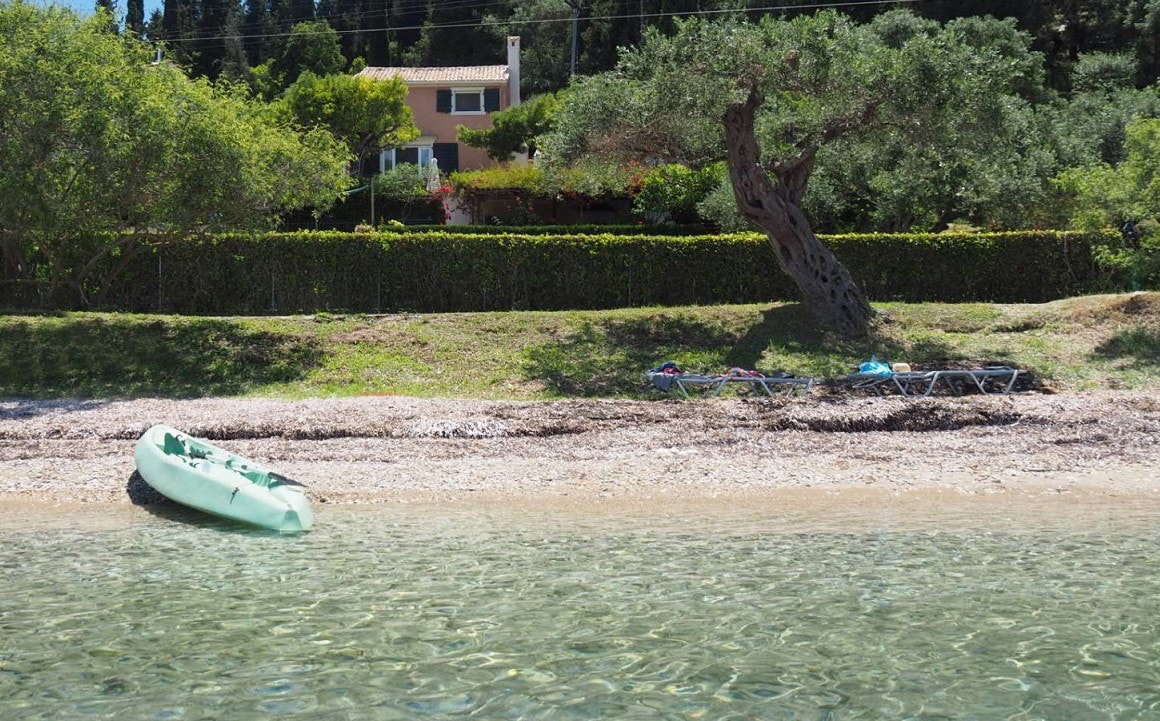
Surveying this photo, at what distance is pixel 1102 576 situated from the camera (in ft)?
32.8

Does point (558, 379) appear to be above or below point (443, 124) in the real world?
below

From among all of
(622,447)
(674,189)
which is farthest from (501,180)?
(622,447)

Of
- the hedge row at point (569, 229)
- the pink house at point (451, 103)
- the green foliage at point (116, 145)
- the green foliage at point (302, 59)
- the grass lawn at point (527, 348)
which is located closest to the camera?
the grass lawn at point (527, 348)

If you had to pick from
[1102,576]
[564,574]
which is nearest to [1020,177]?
[1102,576]

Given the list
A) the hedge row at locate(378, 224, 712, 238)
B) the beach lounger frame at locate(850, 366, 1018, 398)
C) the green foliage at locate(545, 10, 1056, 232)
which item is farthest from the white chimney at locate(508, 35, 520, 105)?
the beach lounger frame at locate(850, 366, 1018, 398)

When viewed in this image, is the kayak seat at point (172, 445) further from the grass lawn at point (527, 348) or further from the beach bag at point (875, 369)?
the beach bag at point (875, 369)

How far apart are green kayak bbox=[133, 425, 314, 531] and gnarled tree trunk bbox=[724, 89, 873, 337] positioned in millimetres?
13477

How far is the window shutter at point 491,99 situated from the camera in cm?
6009

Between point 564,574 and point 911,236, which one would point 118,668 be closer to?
point 564,574

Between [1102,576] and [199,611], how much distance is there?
808 cm

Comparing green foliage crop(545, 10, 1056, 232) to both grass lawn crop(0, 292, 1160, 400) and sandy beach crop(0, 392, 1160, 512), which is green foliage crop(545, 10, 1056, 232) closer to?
grass lawn crop(0, 292, 1160, 400)

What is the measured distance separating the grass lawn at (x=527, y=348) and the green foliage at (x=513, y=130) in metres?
27.7

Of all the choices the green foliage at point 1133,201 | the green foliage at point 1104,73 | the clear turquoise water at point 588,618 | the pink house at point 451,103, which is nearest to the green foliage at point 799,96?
the green foliage at point 1133,201

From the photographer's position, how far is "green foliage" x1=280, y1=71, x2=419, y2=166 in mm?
52875
